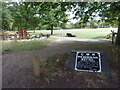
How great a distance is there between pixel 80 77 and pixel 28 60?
214 centimetres

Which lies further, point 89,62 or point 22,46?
point 22,46

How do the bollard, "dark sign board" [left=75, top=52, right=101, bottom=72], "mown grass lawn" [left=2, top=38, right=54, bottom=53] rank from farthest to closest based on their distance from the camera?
1. "mown grass lawn" [left=2, top=38, right=54, bottom=53]
2. the bollard
3. "dark sign board" [left=75, top=52, right=101, bottom=72]

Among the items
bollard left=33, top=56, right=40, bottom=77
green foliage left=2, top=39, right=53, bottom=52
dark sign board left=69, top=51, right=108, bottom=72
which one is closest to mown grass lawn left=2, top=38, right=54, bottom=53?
green foliage left=2, top=39, right=53, bottom=52

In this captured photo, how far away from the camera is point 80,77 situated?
3.14m

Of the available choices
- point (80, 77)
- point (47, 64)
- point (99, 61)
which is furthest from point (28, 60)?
point (99, 61)

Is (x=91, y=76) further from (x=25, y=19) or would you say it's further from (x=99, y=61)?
(x=25, y=19)

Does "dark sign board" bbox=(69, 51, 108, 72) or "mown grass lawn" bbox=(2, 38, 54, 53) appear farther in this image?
"mown grass lawn" bbox=(2, 38, 54, 53)

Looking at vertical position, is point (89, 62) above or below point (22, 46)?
above

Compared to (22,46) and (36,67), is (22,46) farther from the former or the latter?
(36,67)

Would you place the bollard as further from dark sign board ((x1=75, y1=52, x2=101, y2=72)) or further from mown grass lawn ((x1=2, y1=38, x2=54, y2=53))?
mown grass lawn ((x1=2, y1=38, x2=54, y2=53))

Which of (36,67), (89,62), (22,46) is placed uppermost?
(89,62)

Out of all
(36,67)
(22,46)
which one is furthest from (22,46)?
(36,67)

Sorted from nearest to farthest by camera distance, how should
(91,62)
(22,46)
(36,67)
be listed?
1. (91,62)
2. (36,67)
3. (22,46)

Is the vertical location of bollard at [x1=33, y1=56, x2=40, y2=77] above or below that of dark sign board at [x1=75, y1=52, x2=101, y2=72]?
below
